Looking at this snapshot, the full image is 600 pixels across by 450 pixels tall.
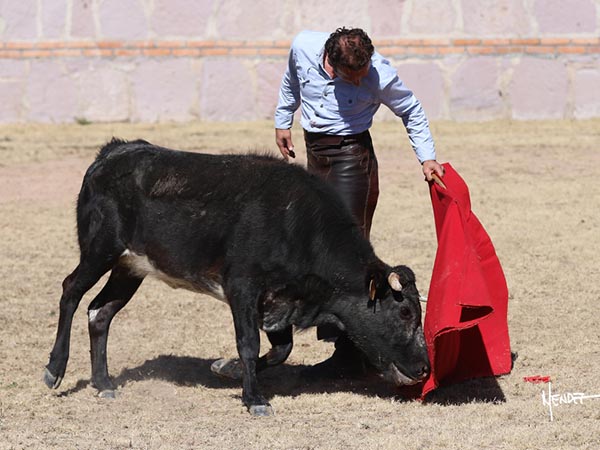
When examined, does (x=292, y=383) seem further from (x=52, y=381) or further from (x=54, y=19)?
(x=54, y=19)

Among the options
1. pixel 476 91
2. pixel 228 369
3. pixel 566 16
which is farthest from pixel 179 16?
pixel 228 369

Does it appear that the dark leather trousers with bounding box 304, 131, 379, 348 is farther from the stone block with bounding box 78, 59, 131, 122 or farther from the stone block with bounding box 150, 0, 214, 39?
the stone block with bounding box 78, 59, 131, 122

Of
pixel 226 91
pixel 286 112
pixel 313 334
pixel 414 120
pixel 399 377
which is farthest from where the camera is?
pixel 226 91

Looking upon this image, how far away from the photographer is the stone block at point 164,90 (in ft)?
49.5

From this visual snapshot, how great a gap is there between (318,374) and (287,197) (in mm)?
1192

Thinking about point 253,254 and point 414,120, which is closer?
point 253,254

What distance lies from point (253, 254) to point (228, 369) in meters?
0.83

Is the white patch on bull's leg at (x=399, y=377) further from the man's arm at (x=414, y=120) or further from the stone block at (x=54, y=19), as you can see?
the stone block at (x=54, y=19)

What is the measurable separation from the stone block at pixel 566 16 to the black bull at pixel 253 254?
913 centimetres

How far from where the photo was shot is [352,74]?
22.3 feet

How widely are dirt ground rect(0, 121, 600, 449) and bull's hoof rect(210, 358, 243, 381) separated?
10cm

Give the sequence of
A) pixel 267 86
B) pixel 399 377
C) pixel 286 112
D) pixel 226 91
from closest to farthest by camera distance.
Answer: pixel 399 377, pixel 286 112, pixel 267 86, pixel 226 91

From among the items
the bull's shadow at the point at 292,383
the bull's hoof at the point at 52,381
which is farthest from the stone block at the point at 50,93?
the bull's hoof at the point at 52,381

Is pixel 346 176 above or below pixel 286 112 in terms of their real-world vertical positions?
below
